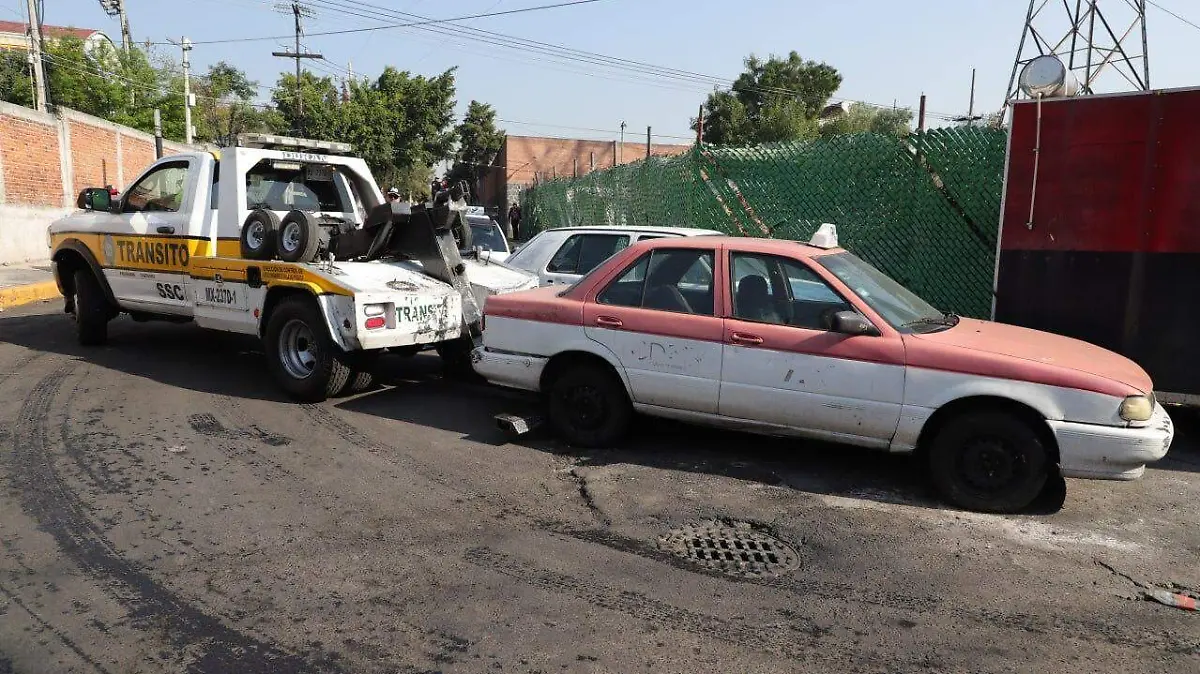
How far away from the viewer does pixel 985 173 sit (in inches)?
325

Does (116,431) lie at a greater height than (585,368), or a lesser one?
lesser

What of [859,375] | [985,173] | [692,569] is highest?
[985,173]

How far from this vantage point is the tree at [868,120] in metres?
42.8

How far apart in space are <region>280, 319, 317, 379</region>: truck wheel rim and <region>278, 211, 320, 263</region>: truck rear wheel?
1.86 ft

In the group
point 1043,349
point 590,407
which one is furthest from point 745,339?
point 1043,349

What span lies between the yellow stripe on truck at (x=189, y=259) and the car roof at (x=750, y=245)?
2604 mm

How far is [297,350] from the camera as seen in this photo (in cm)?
709

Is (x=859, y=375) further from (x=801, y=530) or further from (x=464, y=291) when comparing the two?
(x=464, y=291)

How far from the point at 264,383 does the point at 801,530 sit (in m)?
5.51

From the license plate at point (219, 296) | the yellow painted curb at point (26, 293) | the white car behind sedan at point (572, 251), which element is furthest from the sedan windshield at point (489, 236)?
the license plate at point (219, 296)

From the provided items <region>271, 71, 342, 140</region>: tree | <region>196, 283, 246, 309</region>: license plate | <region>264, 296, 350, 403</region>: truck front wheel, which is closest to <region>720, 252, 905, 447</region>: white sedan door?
<region>264, 296, 350, 403</region>: truck front wheel

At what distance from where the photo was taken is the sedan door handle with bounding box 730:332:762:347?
512 centimetres

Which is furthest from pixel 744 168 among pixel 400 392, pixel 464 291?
pixel 400 392

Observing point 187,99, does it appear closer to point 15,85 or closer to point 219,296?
point 15,85
